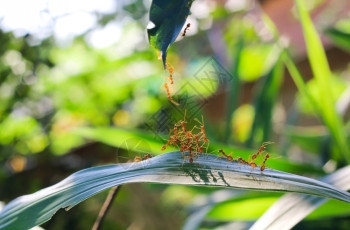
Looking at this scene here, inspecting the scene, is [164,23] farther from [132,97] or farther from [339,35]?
[132,97]

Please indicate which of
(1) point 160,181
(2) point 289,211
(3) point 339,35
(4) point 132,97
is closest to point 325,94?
(3) point 339,35

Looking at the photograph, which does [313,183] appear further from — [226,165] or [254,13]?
[254,13]

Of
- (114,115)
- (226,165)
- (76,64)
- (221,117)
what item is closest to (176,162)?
(226,165)

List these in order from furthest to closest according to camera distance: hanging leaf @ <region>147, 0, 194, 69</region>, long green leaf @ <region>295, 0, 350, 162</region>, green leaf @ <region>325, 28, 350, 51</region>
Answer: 1. green leaf @ <region>325, 28, 350, 51</region>
2. long green leaf @ <region>295, 0, 350, 162</region>
3. hanging leaf @ <region>147, 0, 194, 69</region>

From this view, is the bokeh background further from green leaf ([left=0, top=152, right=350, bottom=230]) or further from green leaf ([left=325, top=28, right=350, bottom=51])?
green leaf ([left=0, top=152, right=350, bottom=230])

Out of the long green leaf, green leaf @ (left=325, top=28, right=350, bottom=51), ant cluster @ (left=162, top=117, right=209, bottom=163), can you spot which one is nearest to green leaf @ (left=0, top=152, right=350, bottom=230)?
ant cluster @ (left=162, top=117, right=209, bottom=163)

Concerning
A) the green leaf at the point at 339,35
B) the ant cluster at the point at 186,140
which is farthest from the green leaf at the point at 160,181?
the green leaf at the point at 339,35
